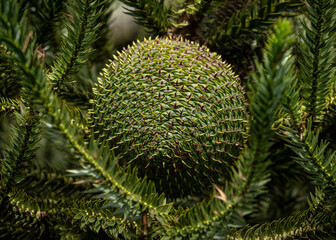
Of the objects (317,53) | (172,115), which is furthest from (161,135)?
(317,53)

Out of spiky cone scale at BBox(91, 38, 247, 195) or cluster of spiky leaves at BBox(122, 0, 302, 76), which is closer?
spiky cone scale at BBox(91, 38, 247, 195)

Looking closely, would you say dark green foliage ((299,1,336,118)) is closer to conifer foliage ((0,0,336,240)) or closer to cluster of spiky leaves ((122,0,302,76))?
conifer foliage ((0,0,336,240))

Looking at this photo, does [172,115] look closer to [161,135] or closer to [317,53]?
[161,135]

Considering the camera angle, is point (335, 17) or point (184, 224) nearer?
point (184, 224)

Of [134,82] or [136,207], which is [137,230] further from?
[134,82]

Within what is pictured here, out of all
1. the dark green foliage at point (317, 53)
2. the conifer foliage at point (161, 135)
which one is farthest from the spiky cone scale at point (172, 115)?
the dark green foliage at point (317, 53)

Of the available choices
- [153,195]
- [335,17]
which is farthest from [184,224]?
[335,17]

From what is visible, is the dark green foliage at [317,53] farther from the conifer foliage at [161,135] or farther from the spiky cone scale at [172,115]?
the spiky cone scale at [172,115]

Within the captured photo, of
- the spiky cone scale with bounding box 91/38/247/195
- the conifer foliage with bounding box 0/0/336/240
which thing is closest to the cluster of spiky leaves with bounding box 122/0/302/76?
the conifer foliage with bounding box 0/0/336/240
